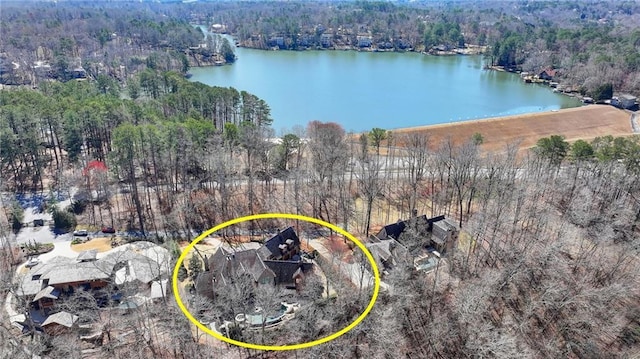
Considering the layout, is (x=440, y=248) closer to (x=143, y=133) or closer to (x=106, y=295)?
(x=106, y=295)

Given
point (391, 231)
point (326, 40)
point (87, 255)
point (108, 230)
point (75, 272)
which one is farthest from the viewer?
point (326, 40)

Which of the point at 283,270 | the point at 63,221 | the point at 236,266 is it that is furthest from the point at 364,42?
the point at 236,266

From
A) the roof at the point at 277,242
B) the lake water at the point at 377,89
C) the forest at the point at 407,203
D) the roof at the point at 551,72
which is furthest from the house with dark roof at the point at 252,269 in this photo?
the roof at the point at 551,72

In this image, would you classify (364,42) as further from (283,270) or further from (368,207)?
(283,270)

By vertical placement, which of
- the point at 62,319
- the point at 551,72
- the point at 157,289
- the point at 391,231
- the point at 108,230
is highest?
the point at 551,72

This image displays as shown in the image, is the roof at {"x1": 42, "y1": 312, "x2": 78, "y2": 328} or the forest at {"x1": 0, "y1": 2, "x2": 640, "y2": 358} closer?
the forest at {"x1": 0, "y1": 2, "x2": 640, "y2": 358}

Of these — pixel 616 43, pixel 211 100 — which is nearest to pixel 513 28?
pixel 616 43

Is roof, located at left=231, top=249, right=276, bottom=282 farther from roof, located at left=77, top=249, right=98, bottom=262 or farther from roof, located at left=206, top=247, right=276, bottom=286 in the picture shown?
roof, located at left=77, top=249, right=98, bottom=262

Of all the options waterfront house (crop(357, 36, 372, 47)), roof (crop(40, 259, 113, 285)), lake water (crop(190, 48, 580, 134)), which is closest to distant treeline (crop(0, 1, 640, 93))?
waterfront house (crop(357, 36, 372, 47))
